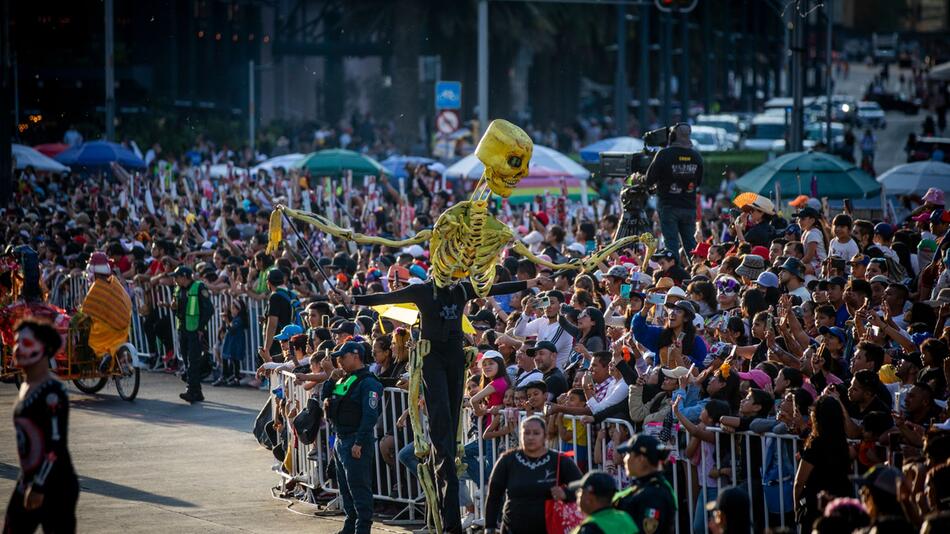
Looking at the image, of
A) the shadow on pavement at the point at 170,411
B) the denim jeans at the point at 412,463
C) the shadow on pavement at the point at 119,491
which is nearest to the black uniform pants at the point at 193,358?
the shadow on pavement at the point at 170,411

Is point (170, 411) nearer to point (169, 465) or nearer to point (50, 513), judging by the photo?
point (169, 465)

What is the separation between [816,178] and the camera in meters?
19.4

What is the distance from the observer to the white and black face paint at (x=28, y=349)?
9.02m

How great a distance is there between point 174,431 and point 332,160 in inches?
532

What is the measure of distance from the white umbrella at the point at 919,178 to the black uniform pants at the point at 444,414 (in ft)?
41.0

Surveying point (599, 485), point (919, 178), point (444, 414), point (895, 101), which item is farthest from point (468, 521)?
point (895, 101)

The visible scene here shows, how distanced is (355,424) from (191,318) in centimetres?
722

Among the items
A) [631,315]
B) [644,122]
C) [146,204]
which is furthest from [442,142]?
[631,315]

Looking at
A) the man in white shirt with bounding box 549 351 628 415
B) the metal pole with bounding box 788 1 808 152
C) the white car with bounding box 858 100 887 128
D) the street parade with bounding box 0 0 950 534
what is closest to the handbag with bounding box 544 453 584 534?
the street parade with bounding box 0 0 950 534

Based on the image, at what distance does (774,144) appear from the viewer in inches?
1923

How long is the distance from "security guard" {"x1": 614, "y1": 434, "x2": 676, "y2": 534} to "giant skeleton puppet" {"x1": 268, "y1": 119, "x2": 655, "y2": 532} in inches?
113

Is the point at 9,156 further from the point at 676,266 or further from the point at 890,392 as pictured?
the point at 890,392

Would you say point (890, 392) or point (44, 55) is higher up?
point (44, 55)

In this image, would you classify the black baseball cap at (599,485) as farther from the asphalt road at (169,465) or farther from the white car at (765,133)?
the white car at (765,133)
